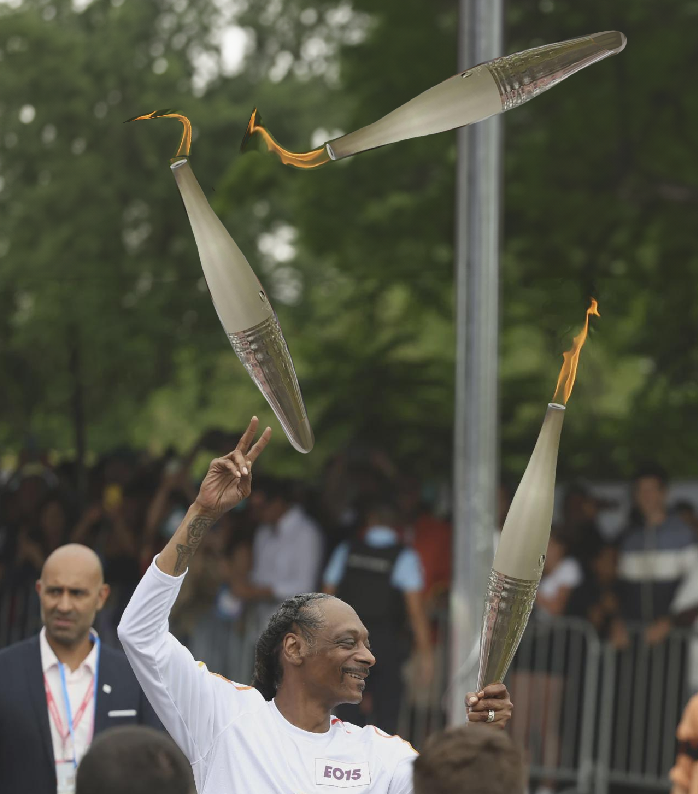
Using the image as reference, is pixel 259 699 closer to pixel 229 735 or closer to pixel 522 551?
pixel 229 735

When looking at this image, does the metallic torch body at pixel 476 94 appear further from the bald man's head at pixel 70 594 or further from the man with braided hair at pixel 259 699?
the bald man's head at pixel 70 594

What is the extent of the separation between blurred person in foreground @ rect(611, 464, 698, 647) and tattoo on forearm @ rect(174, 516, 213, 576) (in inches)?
223

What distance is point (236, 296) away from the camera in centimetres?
338

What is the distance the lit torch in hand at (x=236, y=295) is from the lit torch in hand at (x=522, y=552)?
62 cm

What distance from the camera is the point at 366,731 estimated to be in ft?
12.5

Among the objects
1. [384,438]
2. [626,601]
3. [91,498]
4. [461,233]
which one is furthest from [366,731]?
[384,438]

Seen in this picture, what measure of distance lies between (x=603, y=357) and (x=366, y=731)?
Answer: 7.83 m

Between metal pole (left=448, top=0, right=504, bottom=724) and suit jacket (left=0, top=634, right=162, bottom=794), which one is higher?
metal pole (left=448, top=0, right=504, bottom=724)

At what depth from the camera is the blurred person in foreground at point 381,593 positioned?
8.45 metres

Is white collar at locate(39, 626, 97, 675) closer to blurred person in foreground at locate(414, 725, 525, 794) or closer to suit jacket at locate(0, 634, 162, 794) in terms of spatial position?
suit jacket at locate(0, 634, 162, 794)

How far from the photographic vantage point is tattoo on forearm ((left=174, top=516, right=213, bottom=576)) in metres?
3.58

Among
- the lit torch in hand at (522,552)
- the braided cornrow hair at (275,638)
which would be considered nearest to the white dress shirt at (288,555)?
the braided cornrow hair at (275,638)

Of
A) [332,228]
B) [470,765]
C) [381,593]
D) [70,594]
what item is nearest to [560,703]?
[381,593]

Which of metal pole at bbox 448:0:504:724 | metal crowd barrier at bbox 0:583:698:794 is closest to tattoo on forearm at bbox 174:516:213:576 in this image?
metal pole at bbox 448:0:504:724
